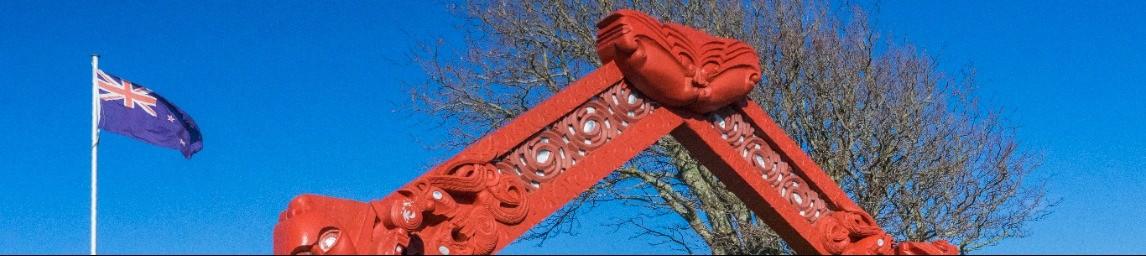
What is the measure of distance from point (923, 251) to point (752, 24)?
7979mm

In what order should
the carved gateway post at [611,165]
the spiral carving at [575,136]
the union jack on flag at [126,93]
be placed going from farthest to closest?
the union jack on flag at [126,93] < the spiral carving at [575,136] < the carved gateway post at [611,165]

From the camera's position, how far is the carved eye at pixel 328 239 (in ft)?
11.3

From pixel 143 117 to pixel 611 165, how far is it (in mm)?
5246

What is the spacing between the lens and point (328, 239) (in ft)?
11.3

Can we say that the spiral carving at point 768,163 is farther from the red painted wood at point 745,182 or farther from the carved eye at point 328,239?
the carved eye at point 328,239

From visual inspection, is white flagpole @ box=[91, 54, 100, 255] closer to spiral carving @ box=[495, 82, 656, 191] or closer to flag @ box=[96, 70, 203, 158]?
flag @ box=[96, 70, 203, 158]

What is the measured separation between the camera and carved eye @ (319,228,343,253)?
3430 mm

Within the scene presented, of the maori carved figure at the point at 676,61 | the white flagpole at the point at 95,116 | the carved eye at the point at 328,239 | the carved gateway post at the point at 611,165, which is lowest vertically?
the carved eye at the point at 328,239

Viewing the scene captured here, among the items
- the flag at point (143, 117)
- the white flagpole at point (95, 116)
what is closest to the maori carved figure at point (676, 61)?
the white flagpole at point (95, 116)

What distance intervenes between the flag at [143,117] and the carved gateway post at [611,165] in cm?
476

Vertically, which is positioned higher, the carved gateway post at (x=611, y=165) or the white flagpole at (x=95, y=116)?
the white flagpole at (x=95, y=116)

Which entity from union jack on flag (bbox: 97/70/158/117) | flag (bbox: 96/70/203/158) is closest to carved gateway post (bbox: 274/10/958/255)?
flag (bbox: 96/70/203/158)

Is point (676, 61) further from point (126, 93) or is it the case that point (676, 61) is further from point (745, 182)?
point (126, 93)

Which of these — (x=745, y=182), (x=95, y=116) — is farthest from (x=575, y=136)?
(x=95, y=116)
